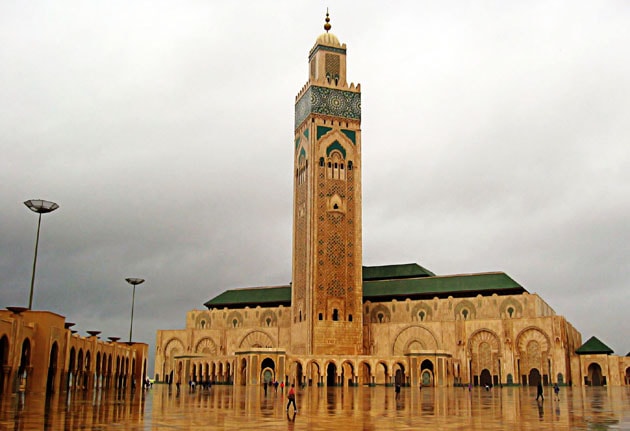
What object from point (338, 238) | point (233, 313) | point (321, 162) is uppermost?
point (321, 162)

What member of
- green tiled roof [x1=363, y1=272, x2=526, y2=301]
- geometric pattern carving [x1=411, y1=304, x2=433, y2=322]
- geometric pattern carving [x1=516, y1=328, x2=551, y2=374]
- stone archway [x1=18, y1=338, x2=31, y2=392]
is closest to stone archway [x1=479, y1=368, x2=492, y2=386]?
→ geometric pattern carving [x1=516, y1=328, x2=551, y2=374]

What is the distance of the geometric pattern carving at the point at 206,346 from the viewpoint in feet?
187

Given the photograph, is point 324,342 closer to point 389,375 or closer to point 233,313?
point 389,375

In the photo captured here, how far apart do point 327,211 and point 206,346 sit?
17.1 meters

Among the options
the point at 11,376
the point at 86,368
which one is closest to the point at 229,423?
the point at 11,376

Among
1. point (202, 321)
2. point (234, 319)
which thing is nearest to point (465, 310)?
point (234, 319)

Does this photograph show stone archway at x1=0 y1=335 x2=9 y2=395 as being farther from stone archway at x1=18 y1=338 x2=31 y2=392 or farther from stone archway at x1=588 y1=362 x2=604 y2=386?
stone archway at x1=588 y1=362 x2=604 y2=386

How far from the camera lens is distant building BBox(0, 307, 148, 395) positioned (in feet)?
69.5

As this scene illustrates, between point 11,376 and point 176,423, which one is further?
point 11,376

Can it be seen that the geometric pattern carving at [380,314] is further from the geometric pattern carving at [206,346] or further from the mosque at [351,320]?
the geometric pattern carving at [206,346]

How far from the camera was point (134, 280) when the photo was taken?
4172cm

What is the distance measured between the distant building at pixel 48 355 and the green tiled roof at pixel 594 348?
113 ft

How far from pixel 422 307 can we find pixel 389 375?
715 cm

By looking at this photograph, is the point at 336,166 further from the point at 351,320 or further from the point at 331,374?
the point at 331,374
